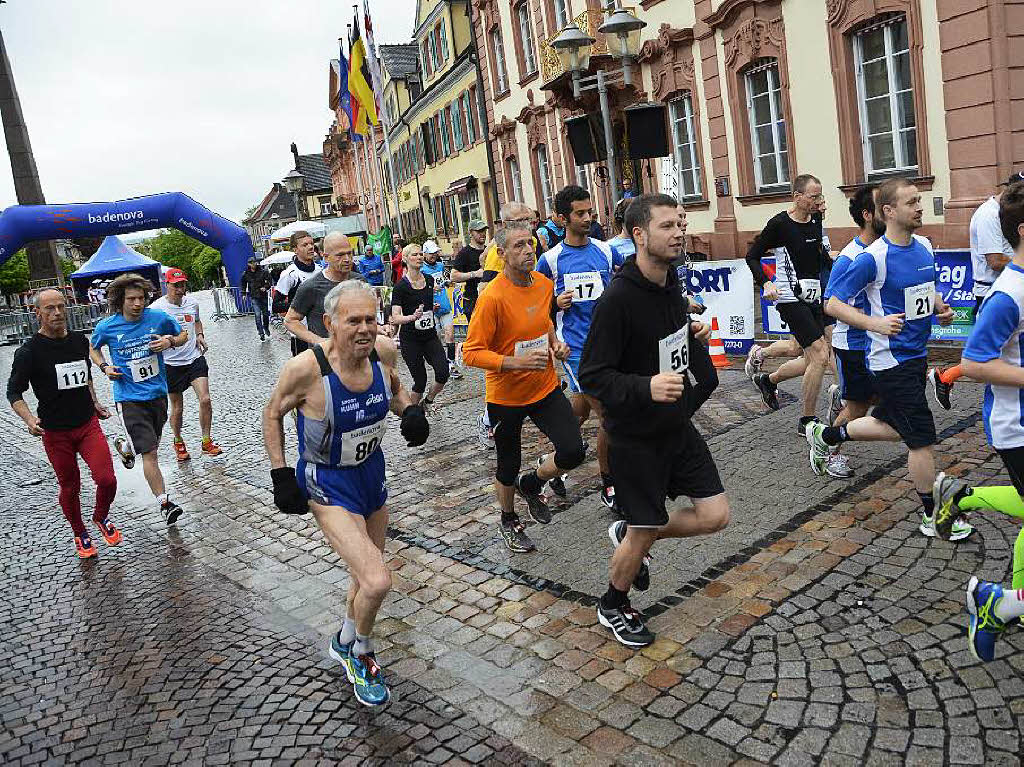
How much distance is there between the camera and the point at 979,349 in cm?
366

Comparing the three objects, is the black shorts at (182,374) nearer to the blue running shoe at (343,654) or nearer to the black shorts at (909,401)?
the blue running shoe at (343,654)

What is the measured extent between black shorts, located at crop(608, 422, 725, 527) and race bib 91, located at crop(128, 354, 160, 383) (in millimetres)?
5088

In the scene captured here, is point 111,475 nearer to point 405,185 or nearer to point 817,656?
point 817,656

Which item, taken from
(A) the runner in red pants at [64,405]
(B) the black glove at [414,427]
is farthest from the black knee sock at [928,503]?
(A) the runner in red pants at [64,405]

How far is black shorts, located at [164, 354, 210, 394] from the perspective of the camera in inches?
385

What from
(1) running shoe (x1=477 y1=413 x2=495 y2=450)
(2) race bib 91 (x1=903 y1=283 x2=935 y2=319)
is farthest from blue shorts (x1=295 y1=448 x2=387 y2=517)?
(1) running shoe (x1=477 y1=413 x2=495 y2=450)

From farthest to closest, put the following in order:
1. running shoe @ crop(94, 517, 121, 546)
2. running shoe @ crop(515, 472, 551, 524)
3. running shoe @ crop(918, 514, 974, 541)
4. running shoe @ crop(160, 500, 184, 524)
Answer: running shoe @ crop(160, 500, 184, 524), running shoe @ crop(94, 517, 121, 546), running shoe @ crop(515, 472, 551, 524), running shoe @ crop(918, 514, 974, 541)

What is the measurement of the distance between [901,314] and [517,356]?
215cm

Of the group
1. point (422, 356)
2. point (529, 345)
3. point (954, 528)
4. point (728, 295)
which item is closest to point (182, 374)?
point (422, 356)

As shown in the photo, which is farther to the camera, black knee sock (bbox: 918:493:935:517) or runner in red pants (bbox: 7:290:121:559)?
runner in red pants (bbox: 7:290:121:559)

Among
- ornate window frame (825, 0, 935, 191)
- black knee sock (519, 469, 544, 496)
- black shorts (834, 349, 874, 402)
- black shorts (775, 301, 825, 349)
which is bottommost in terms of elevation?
black knee sock (519, 469, 544, 496)

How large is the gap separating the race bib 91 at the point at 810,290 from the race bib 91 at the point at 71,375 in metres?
5.49

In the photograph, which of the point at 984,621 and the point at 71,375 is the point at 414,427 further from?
the point at 71,375

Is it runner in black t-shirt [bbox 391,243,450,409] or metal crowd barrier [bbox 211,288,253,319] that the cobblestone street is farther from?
metal crowd barrier [bbox 211,288,253,319]
